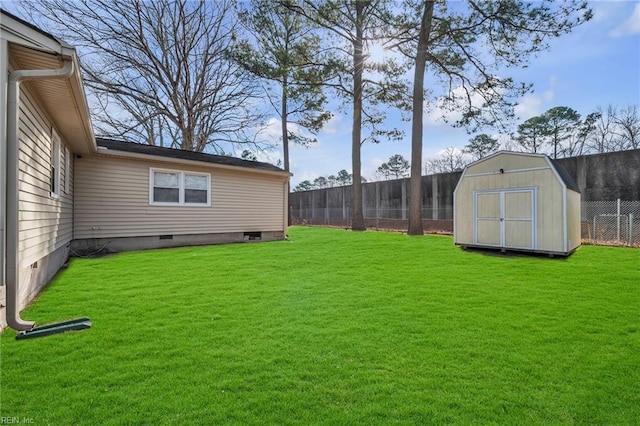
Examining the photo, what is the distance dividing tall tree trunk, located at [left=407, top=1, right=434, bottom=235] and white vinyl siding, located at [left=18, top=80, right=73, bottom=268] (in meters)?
10.8

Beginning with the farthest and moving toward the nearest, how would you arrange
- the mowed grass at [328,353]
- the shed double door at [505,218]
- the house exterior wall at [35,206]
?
1. the shed double door at [505,218]
2. the house exterior wall at [35,206]
3. the mowed grass at [328,353]

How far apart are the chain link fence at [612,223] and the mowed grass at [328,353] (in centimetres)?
565

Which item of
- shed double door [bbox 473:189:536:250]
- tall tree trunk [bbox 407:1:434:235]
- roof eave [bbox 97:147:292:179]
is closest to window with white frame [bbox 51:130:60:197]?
roof eave [bbox 97:147:292:179]

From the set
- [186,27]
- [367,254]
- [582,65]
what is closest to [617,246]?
[582,65]

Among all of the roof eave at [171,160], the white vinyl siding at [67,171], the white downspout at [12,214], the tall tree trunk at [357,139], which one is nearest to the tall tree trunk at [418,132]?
the tall tree trunk at [357,139]

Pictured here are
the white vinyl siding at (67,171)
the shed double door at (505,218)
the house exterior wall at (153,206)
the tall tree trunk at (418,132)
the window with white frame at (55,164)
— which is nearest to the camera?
the window with white frame at (55,164)

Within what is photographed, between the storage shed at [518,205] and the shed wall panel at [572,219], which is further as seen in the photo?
the shed wall panel at [572,219]

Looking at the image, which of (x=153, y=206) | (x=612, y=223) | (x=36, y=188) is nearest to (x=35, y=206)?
(x=36, y=188)

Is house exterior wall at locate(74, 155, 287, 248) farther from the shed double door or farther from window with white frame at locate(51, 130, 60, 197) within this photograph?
the shed double door

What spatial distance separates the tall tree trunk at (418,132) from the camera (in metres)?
12.4

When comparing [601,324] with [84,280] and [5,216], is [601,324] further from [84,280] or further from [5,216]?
[84,280]

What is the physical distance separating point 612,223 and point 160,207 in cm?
1297

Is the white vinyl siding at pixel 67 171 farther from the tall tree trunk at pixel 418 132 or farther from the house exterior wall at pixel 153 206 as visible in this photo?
the tall tree trunk at pixel 418 132

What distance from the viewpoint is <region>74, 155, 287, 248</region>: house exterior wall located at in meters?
7.35
